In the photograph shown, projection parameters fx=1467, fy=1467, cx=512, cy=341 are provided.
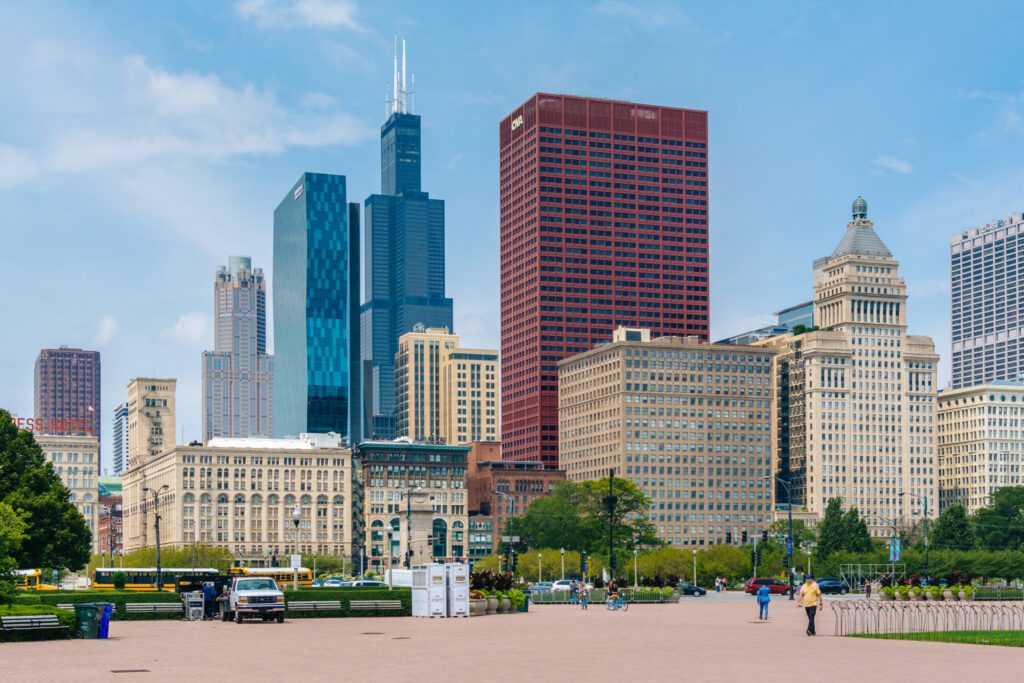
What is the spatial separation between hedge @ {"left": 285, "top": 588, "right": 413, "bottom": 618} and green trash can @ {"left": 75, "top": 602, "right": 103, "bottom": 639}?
621 inches

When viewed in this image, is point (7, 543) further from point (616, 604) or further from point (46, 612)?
point (616, 604)

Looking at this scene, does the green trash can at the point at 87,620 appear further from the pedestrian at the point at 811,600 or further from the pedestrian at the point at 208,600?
the pedestrian at the point at 811,600

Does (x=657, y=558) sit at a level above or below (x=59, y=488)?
below

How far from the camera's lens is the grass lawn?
159 feet

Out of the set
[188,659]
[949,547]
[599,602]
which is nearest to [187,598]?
[188,659]

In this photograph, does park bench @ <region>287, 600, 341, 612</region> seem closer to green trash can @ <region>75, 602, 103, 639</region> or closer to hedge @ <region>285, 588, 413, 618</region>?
hedge @ <region>285, 588, 413, 618</region>

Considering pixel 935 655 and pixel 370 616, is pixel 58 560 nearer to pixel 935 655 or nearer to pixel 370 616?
pixel 370 616

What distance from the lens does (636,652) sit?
4419cm

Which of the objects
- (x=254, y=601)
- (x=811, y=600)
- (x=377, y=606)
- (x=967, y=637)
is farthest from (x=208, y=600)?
(x=967, y=637)

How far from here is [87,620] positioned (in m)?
53.6

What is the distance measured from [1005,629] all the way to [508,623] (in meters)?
20.4

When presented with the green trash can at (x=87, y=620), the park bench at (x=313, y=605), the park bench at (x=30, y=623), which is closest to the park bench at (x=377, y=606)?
the park bench at (x=313, y=605)

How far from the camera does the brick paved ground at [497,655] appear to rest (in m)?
36.7

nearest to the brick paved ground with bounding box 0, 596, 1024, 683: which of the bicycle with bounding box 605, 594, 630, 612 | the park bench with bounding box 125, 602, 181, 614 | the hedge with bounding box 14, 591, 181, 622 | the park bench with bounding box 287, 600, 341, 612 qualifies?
the hedge with bounding box 14, 591, 181, 622
